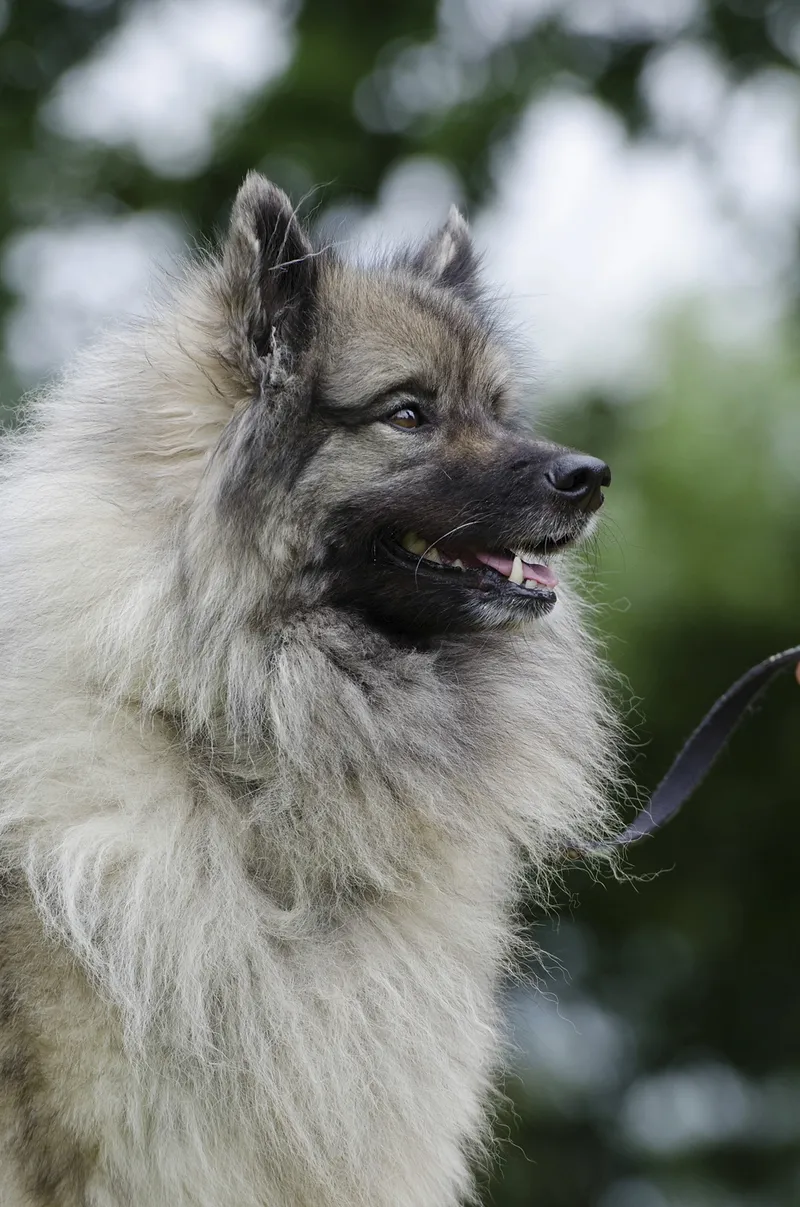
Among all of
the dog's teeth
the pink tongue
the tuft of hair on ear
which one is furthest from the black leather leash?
the tuft of hair on ear

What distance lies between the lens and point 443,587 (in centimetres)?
367

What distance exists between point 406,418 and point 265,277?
546 mm

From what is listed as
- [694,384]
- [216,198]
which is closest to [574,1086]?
[694,384]

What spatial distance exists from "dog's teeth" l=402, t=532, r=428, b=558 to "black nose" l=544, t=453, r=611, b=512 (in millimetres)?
392

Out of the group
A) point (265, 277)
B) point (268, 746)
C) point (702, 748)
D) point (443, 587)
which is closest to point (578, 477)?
A: point (443, 587)

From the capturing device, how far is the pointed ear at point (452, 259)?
4.47m

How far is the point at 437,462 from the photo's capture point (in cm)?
372

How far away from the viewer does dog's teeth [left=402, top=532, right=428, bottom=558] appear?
372 centimetres

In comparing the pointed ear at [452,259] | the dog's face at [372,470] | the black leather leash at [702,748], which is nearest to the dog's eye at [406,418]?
the dog's face at [372,470]

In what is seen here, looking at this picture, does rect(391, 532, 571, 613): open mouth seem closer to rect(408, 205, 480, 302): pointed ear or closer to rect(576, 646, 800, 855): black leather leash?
rect(576, 646, 800, 855): black leather leash

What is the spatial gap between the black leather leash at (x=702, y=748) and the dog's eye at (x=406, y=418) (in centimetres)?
140

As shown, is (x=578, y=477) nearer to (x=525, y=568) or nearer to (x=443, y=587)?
(x=525, y=568)

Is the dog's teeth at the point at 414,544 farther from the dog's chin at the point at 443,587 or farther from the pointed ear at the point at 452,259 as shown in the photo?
the pointed ear at the point at 452,259

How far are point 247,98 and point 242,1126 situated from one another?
8.14 meters
